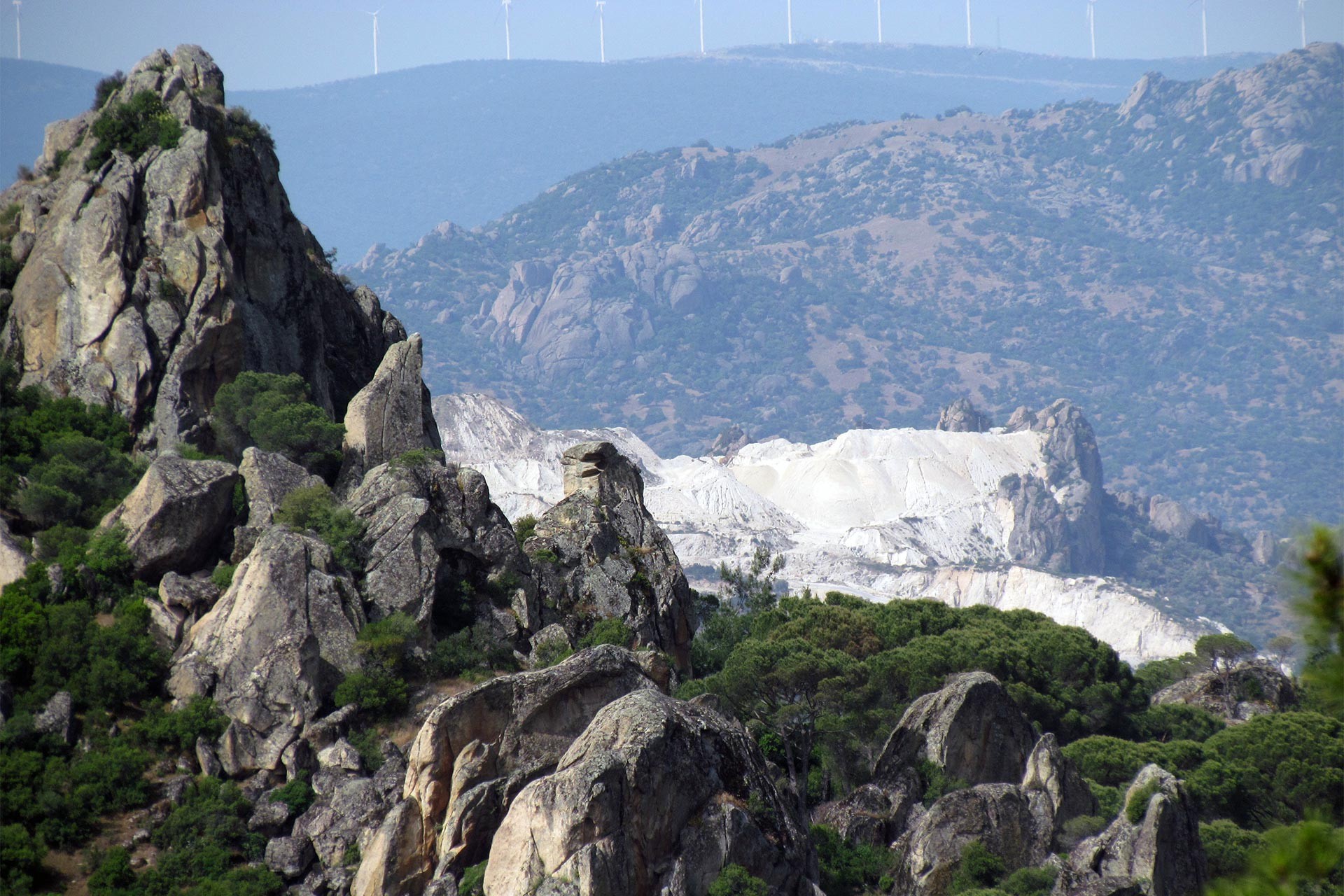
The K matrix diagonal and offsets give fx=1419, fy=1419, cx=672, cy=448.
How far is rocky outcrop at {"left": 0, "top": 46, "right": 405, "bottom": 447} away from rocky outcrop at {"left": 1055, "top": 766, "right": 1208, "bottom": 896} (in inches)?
1690

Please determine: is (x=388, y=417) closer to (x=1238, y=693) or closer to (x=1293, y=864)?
(x=1238, y=693)

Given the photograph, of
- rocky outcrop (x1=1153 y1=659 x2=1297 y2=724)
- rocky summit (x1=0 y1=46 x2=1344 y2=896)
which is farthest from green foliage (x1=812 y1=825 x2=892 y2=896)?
rocky outcrop (x1=1153 y1=659 x2=1297 y2=724)

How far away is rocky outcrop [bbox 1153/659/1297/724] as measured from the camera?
7594 centimetres

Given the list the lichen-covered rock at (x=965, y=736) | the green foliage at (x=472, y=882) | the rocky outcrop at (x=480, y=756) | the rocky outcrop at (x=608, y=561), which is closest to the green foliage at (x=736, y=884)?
the green foliage at (x=472, y=882)

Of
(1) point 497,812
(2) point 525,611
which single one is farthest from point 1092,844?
(2) point 525,611

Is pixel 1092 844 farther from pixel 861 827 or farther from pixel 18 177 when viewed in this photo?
pixel 18 177

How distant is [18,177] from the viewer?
81.6 meters

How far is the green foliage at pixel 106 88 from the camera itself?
263ft

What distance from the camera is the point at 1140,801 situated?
1836 inches

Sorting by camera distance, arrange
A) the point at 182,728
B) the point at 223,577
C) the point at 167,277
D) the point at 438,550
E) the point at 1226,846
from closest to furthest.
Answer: the point at 182,728
the point at 1226,846
the point at 223,577
the point at 438,550
the point at 167,277

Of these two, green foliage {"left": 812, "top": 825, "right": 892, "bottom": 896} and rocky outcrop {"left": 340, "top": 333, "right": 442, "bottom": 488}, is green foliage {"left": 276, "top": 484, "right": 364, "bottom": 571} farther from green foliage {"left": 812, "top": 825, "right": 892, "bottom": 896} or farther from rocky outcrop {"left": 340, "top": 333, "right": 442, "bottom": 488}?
green foliage {"left": 812, "top": 825, "right": 892, "bottom": 896}

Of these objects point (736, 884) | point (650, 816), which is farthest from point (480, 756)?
point (736, 884)

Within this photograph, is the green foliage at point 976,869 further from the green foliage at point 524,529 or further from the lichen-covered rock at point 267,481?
the lichen-covered rock at point 267,481

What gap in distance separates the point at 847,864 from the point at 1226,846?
15039 mm
